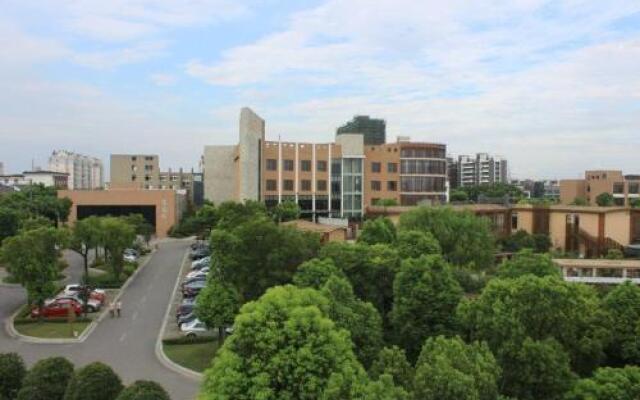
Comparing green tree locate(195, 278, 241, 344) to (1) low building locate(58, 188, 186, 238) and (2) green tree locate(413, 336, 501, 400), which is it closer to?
(2) green tree locate(413, 336, 501, 400)

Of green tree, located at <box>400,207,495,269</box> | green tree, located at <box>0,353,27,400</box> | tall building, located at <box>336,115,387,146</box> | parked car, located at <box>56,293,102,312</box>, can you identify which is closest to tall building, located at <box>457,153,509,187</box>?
tall building, located at <box>336,115,387,146</box>

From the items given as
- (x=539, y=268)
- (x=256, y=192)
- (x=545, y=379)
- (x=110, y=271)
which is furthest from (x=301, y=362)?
(x=256, y=192)

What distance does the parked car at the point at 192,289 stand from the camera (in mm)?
29388

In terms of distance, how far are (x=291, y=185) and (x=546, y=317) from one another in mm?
41504

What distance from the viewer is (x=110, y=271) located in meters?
36.1

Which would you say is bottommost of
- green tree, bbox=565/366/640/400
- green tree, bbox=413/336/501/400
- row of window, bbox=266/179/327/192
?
green tree, bbox=565/366/640/400

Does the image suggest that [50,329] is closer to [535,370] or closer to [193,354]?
[193,354]

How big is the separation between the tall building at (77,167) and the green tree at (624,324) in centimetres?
11766

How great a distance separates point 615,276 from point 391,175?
30.2 m

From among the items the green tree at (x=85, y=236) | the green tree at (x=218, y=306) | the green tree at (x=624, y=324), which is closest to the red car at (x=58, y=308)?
the green tree at (x=85, y=236)

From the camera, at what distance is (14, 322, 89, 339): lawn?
22703 mm

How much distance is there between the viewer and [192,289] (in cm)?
2977

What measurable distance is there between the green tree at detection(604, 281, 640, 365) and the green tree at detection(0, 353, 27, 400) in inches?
624

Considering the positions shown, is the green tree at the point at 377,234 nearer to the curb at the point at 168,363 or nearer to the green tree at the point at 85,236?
the curb at the point at 168,363
